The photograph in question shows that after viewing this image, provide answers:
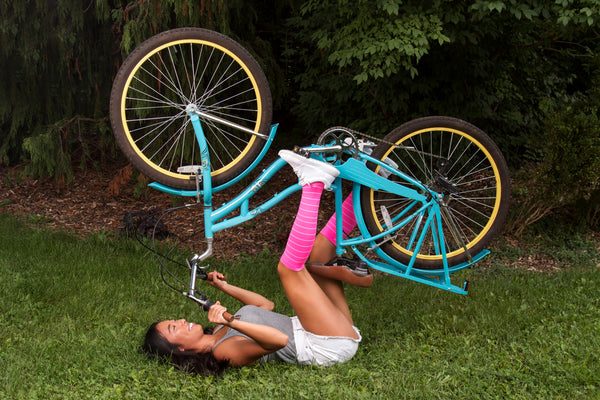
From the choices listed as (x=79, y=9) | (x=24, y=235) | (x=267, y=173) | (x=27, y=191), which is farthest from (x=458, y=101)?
(x=27, y=191)

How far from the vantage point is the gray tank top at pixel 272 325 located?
9.91 ft

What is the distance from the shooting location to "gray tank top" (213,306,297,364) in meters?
3.02

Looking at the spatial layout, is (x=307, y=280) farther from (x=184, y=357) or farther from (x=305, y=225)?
(x=184, y=357)

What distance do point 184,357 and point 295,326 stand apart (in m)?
0.64

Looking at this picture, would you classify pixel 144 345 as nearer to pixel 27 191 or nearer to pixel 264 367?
pixel 264 367

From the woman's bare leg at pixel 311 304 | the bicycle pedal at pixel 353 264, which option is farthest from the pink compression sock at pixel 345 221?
the woman's bare leg at pixel 311 304

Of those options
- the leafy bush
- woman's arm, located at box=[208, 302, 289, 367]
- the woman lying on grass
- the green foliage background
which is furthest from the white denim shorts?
the leafy bush

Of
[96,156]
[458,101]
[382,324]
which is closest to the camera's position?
[382,324]

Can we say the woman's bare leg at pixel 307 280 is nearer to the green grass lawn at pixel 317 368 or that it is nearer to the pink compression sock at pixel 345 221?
the green grass lawn at pixel 317 368

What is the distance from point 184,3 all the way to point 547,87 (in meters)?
4.64

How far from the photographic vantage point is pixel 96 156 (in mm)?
7309

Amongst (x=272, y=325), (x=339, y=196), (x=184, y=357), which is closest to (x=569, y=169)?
(x=339, y=196)

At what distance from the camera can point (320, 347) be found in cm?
303

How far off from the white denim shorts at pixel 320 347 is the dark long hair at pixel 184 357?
42cm
